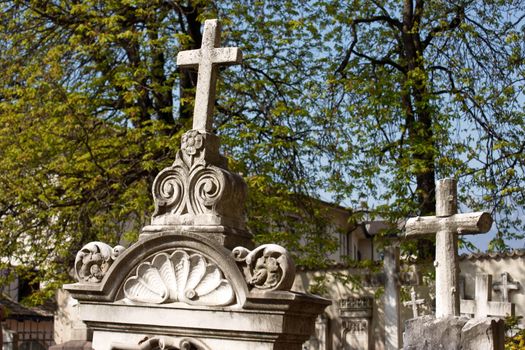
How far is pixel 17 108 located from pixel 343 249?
1578 cm

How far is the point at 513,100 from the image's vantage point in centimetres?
1675

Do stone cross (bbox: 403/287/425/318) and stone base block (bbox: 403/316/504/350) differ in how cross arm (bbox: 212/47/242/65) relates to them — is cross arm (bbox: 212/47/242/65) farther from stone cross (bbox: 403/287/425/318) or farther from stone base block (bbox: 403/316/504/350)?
stone cross (bbox: 403/287/425/318)

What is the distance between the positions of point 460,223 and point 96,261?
2.96 meters

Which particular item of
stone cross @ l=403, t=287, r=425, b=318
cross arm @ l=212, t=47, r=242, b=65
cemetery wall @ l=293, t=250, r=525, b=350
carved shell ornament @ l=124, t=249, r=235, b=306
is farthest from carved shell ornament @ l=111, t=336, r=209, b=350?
stone cross @ l=403, t=287, r=425, b=318

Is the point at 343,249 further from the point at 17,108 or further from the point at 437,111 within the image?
the point at 17,108

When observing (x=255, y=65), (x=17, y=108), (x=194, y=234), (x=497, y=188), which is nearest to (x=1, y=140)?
(x=17, y=108)

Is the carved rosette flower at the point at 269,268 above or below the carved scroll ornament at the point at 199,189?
below

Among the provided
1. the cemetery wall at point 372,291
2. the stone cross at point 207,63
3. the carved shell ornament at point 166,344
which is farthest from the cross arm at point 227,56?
the cemetery wall at point 372,291

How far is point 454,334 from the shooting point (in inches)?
247

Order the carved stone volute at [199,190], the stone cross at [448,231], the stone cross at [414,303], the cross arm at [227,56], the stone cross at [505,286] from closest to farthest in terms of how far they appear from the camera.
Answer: the stone cross at [448,231]
the carved stone volute at [199,190]
the cross arm at [227,56]
the stone cross at [414,303]
the stone cross at [505,286]

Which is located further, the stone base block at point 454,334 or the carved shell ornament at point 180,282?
the carved shell ornament at point 180,282

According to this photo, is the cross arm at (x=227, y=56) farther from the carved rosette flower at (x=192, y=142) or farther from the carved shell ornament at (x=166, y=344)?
the carved shell ornament at (x=166, y=344)

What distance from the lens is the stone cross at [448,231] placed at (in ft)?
22.1

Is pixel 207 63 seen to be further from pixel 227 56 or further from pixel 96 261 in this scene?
pixel 96 261
